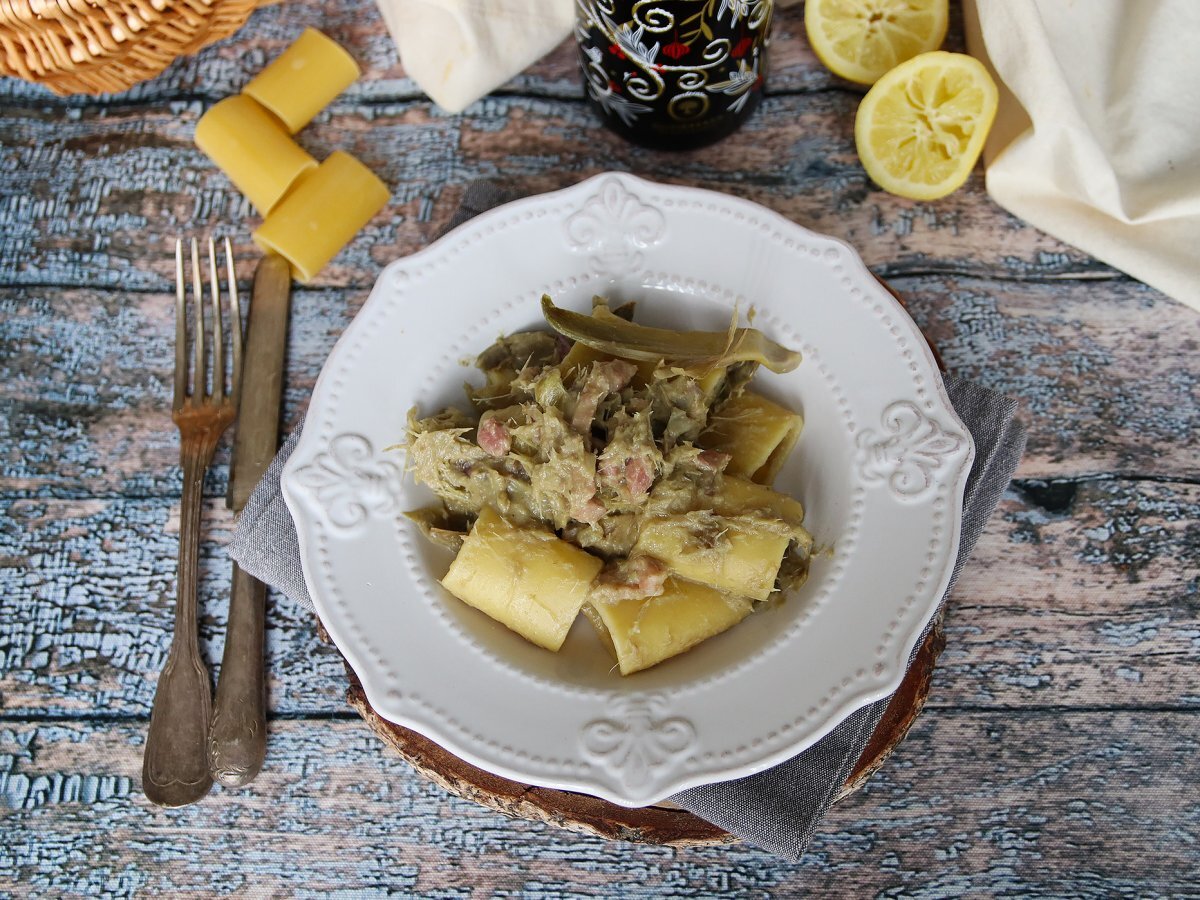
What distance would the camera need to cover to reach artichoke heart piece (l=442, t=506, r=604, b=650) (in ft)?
7.21

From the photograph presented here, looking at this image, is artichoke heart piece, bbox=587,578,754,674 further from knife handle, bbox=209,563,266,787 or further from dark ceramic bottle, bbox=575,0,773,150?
dark ceramic bottle, bbox=575,0,773,150

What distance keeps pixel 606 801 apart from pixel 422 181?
1883 millimetres

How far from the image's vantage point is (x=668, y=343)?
2.33 metres

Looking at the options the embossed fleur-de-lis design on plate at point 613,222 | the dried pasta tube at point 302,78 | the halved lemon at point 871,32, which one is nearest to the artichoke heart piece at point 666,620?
the embossed fleur-de-lis design on plate at point 613,222

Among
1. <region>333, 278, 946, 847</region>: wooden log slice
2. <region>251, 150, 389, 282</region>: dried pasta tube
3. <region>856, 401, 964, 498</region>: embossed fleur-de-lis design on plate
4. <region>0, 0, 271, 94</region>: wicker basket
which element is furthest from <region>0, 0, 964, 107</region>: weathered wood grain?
<region>333, 278, 946, 847</region>: wooden log slice

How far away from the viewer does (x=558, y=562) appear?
7.25ft

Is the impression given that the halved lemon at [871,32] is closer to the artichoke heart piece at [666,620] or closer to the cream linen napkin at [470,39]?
the cream linen napkin at [470,39]

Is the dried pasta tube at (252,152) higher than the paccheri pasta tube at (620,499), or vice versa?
the dried pasta tube at (252,152)

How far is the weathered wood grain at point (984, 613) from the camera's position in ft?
8.59

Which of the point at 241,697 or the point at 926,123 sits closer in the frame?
the point at 241,697

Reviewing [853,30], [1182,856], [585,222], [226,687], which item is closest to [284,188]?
[585,222]

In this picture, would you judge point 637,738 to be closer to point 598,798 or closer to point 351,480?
point 598,798

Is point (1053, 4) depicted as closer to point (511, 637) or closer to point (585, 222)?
point (585, 222)

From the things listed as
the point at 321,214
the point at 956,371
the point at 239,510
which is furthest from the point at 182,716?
the point at 956,371
